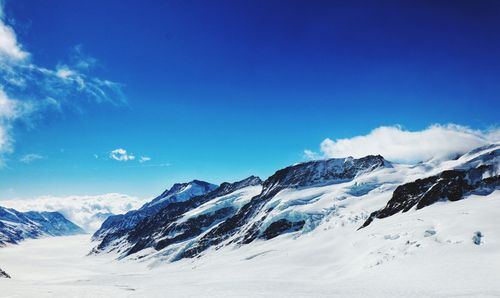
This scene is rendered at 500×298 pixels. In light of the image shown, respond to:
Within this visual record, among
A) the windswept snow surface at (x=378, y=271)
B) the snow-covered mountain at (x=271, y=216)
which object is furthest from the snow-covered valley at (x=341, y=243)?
the snow-covered mountain at (x=271, y=216)

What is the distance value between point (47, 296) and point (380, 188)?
128401mm

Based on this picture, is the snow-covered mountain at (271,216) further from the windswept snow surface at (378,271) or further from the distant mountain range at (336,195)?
the windswept snow surface at (378,271)

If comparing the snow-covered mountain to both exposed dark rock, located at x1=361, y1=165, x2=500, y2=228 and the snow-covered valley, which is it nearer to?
the snow-covered valley

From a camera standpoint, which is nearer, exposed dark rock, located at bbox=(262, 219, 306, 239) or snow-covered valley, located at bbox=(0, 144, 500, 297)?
snow-covered valley, located at bbox=(0, 144, 500, 297)

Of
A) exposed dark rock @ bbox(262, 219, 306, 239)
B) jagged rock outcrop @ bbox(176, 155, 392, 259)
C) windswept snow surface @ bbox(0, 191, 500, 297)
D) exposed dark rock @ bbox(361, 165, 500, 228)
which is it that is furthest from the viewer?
jagged rock outcrop @ bbox(176, 155, 392, 259)

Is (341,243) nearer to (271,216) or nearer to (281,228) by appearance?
(281,228)

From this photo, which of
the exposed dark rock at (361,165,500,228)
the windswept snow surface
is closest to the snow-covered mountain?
the exposed dark rock at (361,165,500,228)

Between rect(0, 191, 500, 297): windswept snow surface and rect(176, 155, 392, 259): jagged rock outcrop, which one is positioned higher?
rect(176, 155, 392, 259): jagged rock outcrop

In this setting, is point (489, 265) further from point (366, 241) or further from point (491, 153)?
point (491, 153)

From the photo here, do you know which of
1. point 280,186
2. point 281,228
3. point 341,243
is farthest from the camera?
point 280,186

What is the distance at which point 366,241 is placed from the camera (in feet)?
243

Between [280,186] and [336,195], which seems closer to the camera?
[336,195]

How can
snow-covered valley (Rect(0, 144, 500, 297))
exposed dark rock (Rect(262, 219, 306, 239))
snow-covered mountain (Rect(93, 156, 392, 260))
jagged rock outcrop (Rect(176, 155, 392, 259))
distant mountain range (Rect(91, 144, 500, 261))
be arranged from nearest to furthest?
Result: 1. snow-covered valley (Rect(0, 144, 500, 297))
2. distant mountain range (Rect(91, 144, 500, 261))
3. exposed dark rock (Rect(262, 219, 306, 239))
4. snow-covered mountain (Rect(93, 156, 392, 260))
5. jagged rock outcrop (Rect(176, 155, 392, 259))

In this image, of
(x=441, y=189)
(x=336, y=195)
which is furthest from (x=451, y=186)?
(x=336, y=195)
